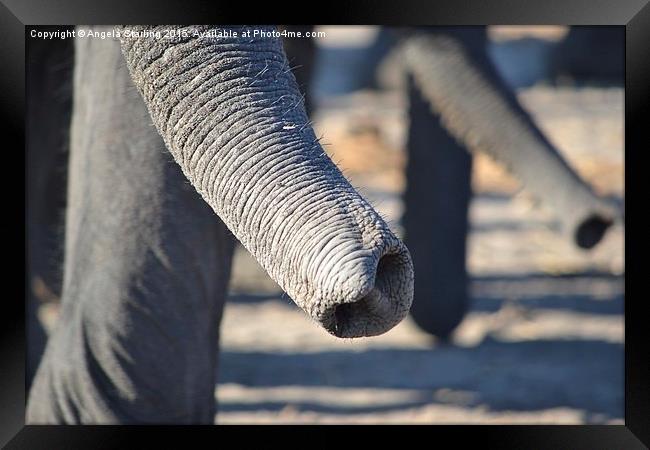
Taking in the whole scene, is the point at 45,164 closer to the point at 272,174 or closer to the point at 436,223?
the point at 436,223

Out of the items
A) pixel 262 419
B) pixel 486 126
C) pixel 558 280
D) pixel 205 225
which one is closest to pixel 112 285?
pixel 205 225

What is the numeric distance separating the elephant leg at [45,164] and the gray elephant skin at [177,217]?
48 cm

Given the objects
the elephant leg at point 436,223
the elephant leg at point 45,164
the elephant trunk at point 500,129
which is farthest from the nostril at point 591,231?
the elephant leg at point 45,164

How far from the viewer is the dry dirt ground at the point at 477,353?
255cm

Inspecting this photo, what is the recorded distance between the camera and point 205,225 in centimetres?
175

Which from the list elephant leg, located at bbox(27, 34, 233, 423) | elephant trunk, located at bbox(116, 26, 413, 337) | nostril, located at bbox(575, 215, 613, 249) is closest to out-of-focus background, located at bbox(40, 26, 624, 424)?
nostril, located at bbox(575, 215, 613, 249)

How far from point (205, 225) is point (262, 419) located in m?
0.80

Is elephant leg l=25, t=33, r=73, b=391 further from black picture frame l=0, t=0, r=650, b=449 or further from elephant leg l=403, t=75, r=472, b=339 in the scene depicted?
elephant leg l=403, t=75, r=472, b=339

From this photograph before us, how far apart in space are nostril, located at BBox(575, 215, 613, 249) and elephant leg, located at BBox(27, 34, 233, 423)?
0.71 m

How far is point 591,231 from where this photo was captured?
7.48 ft

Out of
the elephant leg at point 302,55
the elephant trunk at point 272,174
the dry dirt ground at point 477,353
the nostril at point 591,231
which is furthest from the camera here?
the dry dirt ground at point 477,353

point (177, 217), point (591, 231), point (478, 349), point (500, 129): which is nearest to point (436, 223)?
point (478, 349)
